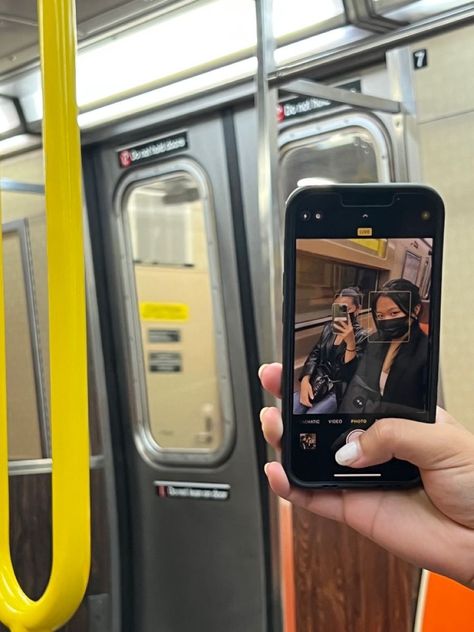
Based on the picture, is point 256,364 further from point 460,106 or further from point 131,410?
point 460,106

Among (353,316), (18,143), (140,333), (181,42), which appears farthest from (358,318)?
(18,143)

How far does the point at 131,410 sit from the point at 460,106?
99.0 inches

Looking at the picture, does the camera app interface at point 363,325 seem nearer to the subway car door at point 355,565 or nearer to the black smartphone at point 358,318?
the black smartphone at point 358,318

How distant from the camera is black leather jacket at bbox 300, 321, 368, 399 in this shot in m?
1.27

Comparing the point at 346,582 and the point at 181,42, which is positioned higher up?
the point at 181,42

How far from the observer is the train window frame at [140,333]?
412 centimetres

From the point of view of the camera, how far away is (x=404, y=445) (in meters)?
1.24

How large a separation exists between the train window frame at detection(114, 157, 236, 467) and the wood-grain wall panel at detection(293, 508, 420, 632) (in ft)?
4.10

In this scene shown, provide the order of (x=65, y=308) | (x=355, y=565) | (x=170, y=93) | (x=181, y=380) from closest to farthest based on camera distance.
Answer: (x=65, y=308), (x=355, y=565), (x=170, y=93), (x=181, y=380)

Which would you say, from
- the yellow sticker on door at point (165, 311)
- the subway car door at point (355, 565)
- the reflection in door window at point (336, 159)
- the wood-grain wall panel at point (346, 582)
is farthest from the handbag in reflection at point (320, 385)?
the yellow sticker on door at point (165, 311)

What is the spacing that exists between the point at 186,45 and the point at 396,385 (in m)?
2.67

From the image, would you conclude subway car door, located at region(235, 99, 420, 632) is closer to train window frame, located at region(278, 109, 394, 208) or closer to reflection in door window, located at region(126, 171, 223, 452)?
train window frame, located at region(278, 109, 394, 208)

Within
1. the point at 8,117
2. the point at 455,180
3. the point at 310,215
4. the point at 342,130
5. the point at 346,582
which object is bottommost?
the point at 346,582

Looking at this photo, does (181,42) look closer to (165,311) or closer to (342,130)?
(342,130)
